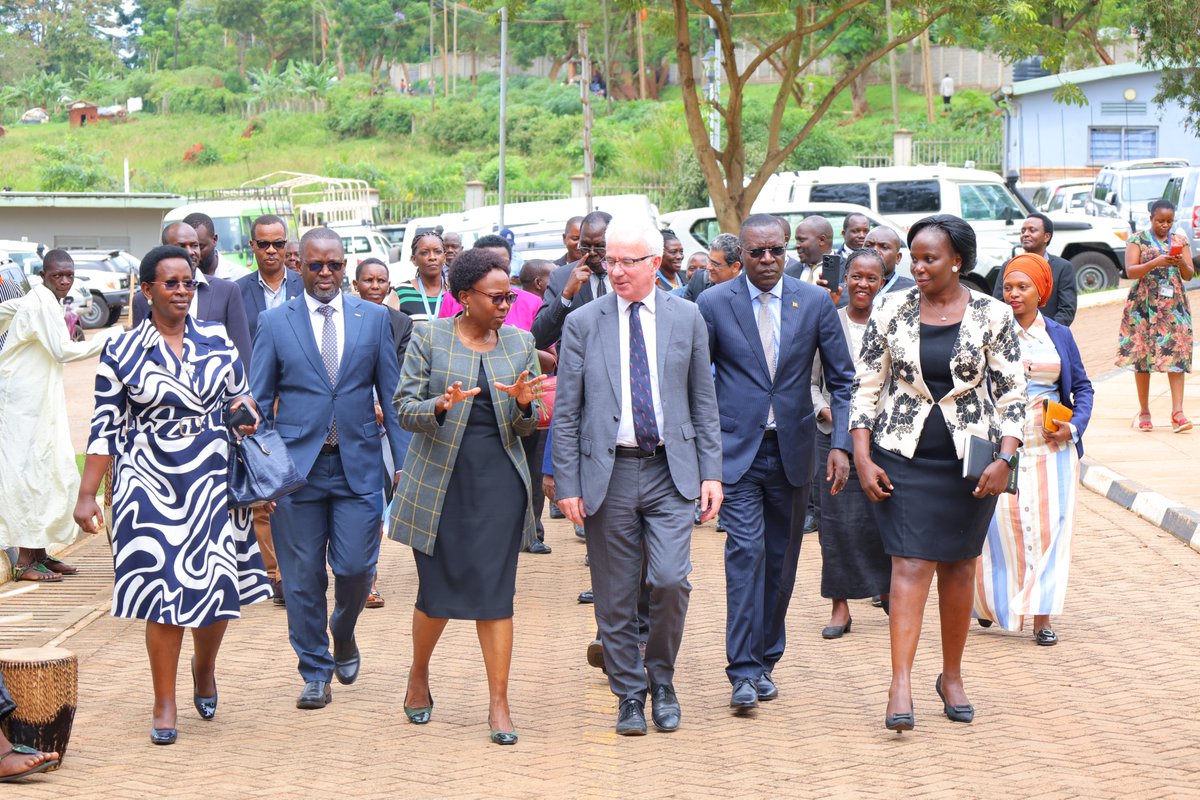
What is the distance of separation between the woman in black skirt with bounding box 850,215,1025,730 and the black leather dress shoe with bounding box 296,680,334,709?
7.85ft

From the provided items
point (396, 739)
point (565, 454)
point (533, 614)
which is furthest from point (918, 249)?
point (533, 614)

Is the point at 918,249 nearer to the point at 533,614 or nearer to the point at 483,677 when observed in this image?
the point at 483,677

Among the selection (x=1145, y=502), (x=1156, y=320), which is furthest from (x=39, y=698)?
(x=1156, y=320)

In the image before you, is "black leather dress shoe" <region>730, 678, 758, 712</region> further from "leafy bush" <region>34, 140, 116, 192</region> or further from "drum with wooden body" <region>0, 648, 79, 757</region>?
"leafy bush" <region>34, 140, 116, 192</region>

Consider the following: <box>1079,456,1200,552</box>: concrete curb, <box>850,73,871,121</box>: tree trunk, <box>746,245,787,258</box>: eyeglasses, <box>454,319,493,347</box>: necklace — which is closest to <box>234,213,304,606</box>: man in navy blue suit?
<box>454,319,493,347</box>: necklace

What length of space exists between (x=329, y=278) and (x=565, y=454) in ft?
4.66

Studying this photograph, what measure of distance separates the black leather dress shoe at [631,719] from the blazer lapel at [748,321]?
144 centimetres

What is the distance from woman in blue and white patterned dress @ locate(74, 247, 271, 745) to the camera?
19.5 feet

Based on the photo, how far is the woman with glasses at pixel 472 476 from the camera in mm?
5949

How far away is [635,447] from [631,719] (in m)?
1.07

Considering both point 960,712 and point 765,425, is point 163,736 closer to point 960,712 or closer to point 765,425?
point 765,425

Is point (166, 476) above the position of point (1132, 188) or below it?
below

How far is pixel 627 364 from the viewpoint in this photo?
6008 mm

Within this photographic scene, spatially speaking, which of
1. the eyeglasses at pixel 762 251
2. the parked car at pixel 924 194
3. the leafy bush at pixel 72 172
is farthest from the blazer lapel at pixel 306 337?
the leafy bush at pixel 72 172
